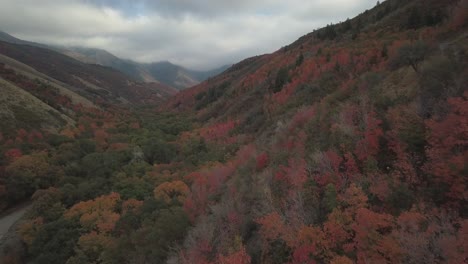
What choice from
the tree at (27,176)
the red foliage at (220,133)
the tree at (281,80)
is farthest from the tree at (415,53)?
the tree at (27,176)

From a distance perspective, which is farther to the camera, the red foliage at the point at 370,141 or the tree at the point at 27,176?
the tree at the point at 27,176

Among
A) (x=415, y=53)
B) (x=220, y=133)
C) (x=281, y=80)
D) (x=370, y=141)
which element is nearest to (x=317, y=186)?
(x=370, y=141)

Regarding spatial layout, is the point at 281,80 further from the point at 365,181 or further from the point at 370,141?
the point at 365,181

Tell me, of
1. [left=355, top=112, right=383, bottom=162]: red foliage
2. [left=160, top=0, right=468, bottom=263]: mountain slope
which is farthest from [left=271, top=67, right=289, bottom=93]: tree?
[left=355, top=112, right=383, bottom=162]: red foliage

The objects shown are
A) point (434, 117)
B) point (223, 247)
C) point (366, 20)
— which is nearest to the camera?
point (434, 117)

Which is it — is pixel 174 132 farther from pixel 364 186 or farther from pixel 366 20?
pixel 364 186

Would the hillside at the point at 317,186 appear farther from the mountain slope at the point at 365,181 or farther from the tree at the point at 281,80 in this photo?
the tree at the point at 281,80

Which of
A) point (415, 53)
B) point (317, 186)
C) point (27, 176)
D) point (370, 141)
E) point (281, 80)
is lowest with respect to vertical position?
point (27, 176)

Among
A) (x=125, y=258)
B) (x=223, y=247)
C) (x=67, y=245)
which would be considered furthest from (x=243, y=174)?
(x=67, y=245)
